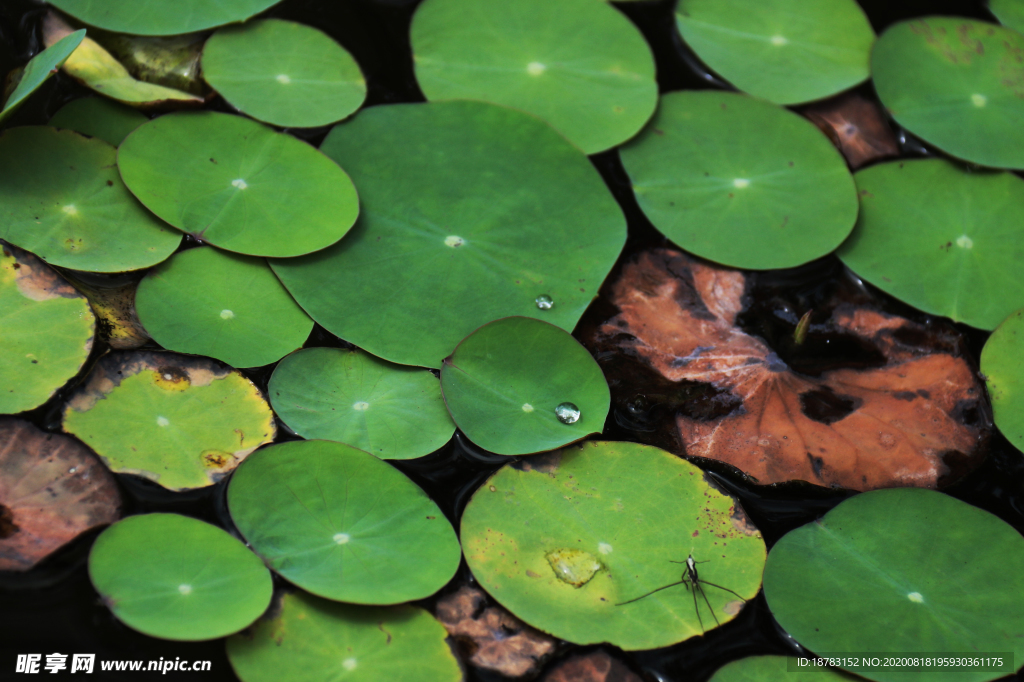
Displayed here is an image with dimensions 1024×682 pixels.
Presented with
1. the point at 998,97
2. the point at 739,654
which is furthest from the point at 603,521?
the point at 998,97

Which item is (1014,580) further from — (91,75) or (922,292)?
(91,75)

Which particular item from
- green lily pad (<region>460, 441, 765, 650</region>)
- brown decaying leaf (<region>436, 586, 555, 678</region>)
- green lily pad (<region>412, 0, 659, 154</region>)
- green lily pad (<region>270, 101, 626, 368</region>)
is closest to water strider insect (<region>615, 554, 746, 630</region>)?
green lily pad (<region>460, 441, 765, 650</region>)

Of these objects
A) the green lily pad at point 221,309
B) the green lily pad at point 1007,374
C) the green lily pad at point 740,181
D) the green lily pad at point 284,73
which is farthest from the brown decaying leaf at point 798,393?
the green lily pad at point 284,73

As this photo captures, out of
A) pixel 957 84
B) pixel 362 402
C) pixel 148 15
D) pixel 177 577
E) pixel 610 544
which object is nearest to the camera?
pixel 177 577

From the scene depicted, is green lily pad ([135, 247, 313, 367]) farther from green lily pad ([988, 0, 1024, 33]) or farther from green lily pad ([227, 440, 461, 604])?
green lily pad ([988, 0, 1024, 33])

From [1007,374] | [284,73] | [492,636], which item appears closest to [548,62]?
[284,73]

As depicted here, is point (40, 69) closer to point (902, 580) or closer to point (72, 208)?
point (72, 208)
